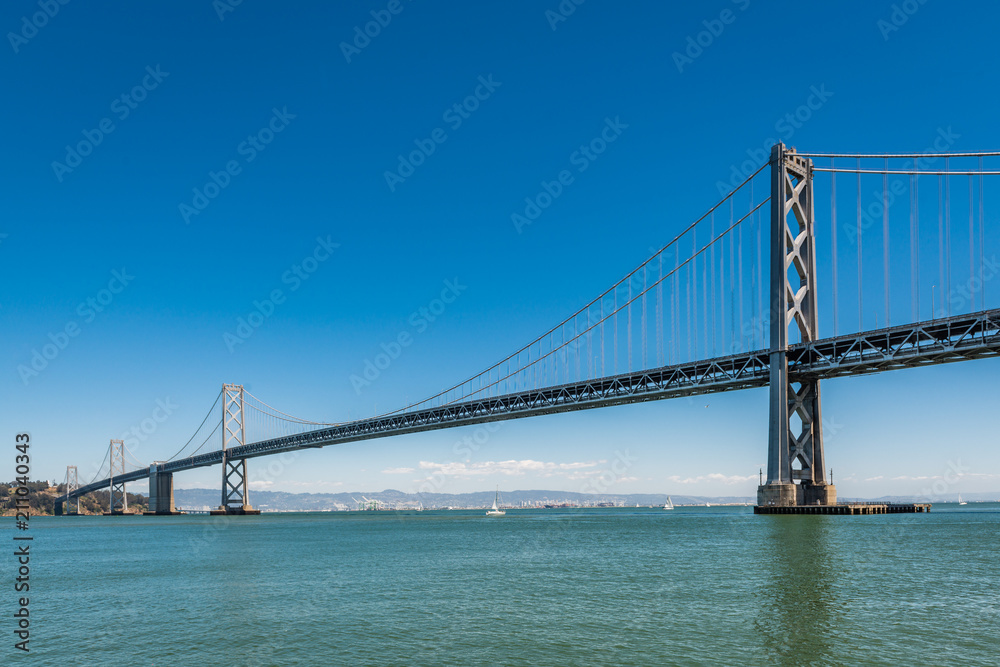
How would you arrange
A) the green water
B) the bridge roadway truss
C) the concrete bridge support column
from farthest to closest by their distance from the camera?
the concrete bridge support column
the bridge roadway truss
the green water

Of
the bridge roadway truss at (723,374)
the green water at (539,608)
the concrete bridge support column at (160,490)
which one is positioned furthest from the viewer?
the concrete bridge support column at (160,490)

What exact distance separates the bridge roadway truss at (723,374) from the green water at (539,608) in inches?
632

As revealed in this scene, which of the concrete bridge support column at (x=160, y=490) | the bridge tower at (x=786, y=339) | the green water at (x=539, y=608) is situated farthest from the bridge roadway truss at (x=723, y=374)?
the concrete bridge support column at (x=160, y=490)

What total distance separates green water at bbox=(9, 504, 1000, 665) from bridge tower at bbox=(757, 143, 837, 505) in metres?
17.5

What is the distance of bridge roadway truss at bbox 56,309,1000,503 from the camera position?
41.8 meters

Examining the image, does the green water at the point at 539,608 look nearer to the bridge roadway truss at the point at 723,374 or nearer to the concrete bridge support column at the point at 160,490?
the bridge roadway truss at the point at 723,374

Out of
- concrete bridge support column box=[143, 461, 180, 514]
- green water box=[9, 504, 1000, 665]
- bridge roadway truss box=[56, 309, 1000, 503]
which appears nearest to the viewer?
green water box=[9, 504, 1000, 665]

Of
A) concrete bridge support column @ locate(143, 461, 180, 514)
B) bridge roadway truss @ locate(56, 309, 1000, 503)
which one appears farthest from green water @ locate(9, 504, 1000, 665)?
concrete bridge support column @ locate(143, 461, 180, 514)

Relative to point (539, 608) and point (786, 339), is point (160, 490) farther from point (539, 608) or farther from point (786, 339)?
point (539, 608)

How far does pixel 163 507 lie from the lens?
352 feet

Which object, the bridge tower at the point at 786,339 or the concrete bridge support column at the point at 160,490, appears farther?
the concrete bridge support column at the point at 160,490

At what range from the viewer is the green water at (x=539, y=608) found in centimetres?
1208

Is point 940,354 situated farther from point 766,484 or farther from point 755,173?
point 755,173

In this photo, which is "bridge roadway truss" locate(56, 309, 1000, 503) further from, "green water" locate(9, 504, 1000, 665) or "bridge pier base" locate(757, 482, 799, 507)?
"green water" locate(9, 504, 1000, 665)
